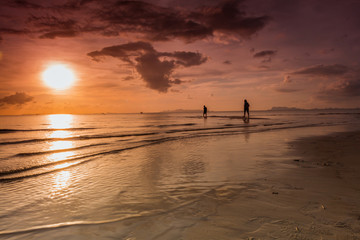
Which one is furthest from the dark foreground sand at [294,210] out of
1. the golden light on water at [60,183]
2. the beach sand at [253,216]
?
the golden light on water at [60,183]

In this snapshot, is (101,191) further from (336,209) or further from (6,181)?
(336,209)

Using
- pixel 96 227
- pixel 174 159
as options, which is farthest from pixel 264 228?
pixel 174 159

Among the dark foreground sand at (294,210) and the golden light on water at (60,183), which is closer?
the dark foreground sand at (294,210)

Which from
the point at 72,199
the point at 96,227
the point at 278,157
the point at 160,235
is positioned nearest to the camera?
the point at 160,235

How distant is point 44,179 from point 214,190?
5.25 meters

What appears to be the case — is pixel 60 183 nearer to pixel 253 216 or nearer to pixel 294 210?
pixel 253 216

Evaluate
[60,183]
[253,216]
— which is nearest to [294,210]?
[253,216]

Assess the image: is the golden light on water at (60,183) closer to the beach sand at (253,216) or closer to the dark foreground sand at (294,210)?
the beach sand at (253,216)

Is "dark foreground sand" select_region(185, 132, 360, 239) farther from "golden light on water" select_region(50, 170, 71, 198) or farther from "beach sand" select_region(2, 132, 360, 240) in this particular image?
"golden light on water" select_region(50, 170, 71, 198)

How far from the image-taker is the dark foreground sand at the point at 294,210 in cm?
317

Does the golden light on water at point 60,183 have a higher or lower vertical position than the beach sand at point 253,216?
lower

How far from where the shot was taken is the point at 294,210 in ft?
Answer: 12.7

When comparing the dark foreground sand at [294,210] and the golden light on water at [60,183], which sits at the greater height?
the dark foreground sand at [294,210]

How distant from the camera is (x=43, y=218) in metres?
3.93
